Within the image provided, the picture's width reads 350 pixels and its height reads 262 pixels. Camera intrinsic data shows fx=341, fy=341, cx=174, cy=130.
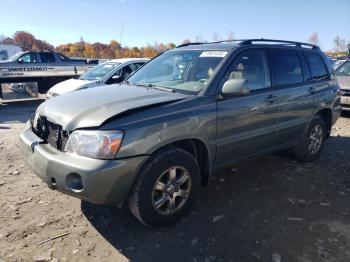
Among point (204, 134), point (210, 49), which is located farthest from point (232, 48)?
point (204, 134)

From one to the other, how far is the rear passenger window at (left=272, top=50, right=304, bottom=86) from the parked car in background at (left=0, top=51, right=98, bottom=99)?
999 centimetres

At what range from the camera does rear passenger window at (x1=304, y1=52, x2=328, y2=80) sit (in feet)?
17.2

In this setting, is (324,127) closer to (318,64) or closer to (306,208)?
(318,64)

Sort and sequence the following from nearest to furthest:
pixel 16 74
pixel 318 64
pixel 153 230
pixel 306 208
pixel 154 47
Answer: pixel 153 230, pixel 306 208, pixel 318 64, pixel 16 74, pixel 154 47

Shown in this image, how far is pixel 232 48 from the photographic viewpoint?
402 cm

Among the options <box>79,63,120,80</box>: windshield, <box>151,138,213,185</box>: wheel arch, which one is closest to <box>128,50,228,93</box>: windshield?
<box>151,138,213,185</box>: wheel arch

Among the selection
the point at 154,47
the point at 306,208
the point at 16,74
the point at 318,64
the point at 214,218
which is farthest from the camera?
the point at 154,47

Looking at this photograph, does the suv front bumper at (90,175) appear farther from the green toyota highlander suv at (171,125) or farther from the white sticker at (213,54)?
the white sticker at (213,54)

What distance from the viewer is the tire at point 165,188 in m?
3.12

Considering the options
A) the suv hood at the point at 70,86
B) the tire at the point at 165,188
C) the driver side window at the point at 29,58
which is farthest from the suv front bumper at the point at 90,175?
the driver side window at the point at 29,58

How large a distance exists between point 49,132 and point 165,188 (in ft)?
4.20

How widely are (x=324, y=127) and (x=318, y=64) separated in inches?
40.9

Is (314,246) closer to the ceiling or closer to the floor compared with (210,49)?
closer to the floor

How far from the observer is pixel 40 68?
41.4 feet
